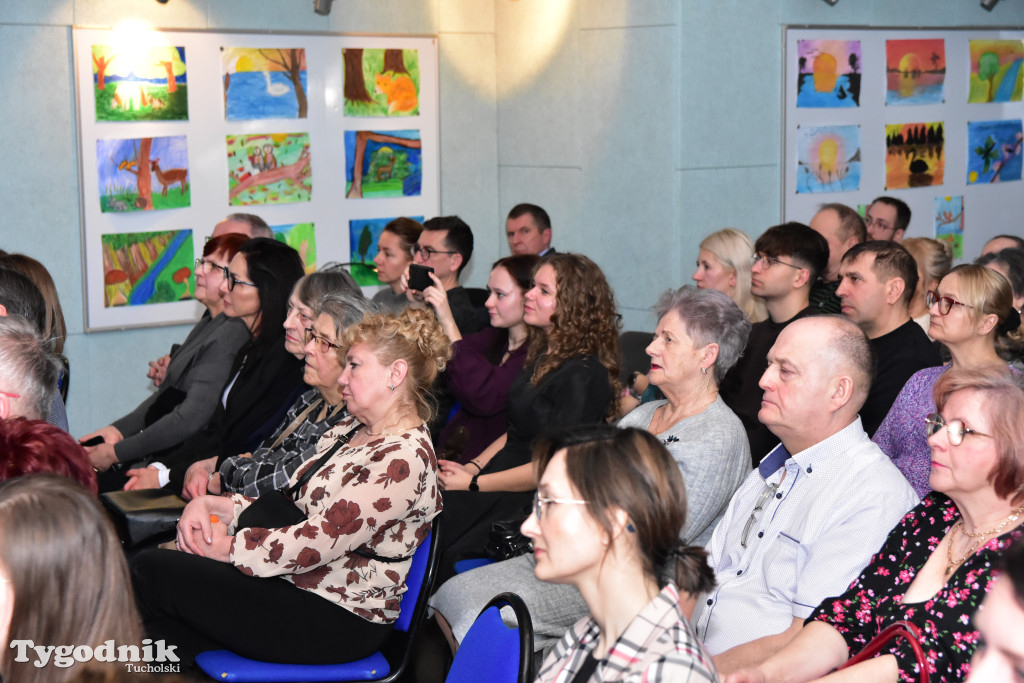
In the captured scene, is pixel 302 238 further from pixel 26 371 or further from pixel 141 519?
pixel 26 371

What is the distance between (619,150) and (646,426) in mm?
2896

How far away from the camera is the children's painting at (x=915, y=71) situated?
263 inches

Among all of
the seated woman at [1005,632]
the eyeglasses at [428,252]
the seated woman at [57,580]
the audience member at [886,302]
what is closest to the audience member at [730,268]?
the audience member at [886,302]

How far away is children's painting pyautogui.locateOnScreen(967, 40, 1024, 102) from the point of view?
711cm

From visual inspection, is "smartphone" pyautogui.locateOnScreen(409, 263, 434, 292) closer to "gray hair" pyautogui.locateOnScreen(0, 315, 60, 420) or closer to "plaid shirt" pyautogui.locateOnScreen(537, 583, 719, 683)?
"gray hair" pyautogui.locateOnScreen(0, 315, 60, 420)

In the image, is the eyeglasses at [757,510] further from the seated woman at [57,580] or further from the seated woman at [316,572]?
the seated woman at [57,580]

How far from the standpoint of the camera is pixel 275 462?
3670mm

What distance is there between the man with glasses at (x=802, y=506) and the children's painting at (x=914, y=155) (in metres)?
4.40

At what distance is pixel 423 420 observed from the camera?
309cm

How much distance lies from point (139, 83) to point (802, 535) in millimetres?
4598

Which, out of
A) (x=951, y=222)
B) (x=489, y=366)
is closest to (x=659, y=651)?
(x=489, y=366)

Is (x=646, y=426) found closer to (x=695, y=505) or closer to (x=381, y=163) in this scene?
(x=695, y=505)

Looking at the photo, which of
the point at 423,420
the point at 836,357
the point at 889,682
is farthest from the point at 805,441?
the point at 423,420

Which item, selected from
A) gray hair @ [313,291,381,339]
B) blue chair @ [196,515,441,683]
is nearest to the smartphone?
gray hair @ [313,291,381,339]
